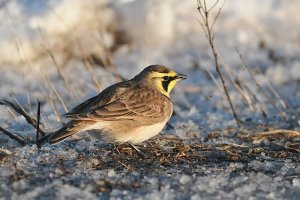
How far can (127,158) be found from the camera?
16.5 feet

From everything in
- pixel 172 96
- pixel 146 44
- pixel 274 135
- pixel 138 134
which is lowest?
pixel 274 135

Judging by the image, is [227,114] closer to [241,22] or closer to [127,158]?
[127,158]

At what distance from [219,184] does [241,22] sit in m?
7.92

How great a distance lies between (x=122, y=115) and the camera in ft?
16.7

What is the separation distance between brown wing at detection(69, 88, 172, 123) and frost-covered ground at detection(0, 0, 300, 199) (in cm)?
31

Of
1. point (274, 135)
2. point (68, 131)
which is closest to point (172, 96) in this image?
point (274, 135)

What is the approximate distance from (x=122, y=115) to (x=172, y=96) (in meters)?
3.80

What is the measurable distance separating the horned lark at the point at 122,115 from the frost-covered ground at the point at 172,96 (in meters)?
0.19

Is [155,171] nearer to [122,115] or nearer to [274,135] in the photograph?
[122,115]

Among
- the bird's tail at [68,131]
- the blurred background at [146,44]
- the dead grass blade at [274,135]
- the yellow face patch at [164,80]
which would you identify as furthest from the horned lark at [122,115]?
the blurred background at [146,44]

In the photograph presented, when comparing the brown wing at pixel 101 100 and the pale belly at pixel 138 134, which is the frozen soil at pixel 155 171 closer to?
the pale belly at pixel 138 134

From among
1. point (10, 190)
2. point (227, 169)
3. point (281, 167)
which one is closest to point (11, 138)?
point (10, 190)

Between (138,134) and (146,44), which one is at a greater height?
(146,44)

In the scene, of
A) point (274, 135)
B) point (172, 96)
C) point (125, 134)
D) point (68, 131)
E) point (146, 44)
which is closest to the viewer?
point (68, 131)
